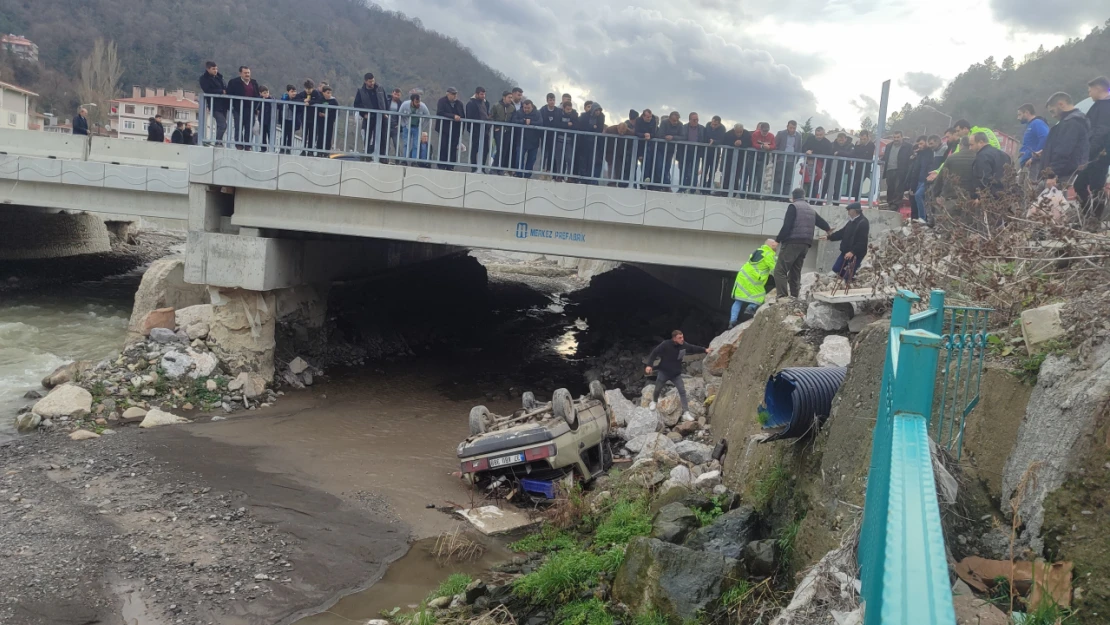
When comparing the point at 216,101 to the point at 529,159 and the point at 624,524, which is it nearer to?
the point at 529,159

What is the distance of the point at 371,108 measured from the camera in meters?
12.8

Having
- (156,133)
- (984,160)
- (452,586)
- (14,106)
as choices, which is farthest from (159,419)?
(14,106)

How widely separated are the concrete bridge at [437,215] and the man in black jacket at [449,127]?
1.76ft

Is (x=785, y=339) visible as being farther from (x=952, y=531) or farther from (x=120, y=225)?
(x=120, y=225)

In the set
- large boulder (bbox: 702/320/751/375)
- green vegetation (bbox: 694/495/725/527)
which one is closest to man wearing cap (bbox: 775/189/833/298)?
large boulder (bbox: 702/320/751/375)

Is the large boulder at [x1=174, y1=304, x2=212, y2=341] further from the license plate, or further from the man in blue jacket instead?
the man in blue jacket

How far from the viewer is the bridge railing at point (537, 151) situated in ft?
40.6

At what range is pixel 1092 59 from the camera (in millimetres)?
40750

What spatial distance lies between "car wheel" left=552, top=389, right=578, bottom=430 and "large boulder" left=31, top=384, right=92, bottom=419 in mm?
6879

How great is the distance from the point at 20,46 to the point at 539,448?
7929 cm

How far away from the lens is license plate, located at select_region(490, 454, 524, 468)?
8.39 meters

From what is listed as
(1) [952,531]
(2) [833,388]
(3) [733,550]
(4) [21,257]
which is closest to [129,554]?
(3) [733,550]

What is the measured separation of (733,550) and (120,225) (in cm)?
2942

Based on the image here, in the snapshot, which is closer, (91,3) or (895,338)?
(895,338)
